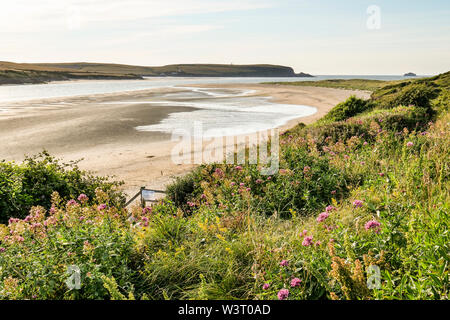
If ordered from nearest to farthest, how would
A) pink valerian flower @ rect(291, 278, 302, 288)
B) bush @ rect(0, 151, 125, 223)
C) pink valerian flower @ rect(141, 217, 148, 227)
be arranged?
1. pink valerian flower @ rect(291, 278, 302, 288)
2. pink valerian flower @ rect(141, 217, 148, 227)
3. bush @ rect(0, 151, 125, 223)

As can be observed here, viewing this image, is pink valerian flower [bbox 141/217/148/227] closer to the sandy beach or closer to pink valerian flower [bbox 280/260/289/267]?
pink valerian flower [bbox 280/260/289/267]

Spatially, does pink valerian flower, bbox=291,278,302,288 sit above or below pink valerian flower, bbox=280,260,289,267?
below

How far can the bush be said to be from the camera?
22.1 feet

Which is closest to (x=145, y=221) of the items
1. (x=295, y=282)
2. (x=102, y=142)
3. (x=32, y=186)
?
(x=295, y=282)

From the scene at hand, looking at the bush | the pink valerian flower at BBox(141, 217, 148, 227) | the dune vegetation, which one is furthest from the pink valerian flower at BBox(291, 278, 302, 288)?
the bush

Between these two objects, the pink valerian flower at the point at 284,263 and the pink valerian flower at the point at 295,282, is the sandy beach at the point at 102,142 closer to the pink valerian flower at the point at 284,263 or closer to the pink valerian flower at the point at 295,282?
the pink valerian flower at the point at 284,263

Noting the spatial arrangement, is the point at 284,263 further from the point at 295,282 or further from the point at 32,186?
the point at 32,186

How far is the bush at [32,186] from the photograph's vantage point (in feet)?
22.1

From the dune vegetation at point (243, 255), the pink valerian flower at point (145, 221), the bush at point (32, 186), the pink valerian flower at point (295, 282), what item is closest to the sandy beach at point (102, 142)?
the bush at point (32, 186)

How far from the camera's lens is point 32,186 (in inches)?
290

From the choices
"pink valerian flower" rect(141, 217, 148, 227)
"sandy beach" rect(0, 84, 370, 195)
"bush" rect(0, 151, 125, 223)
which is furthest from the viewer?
"sandy beach" rect(0, 84, 370, 195)
